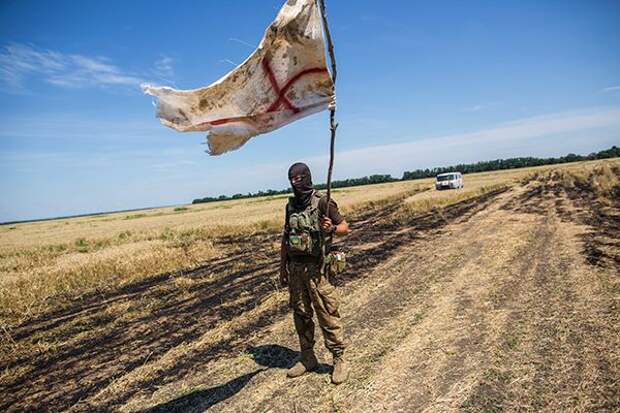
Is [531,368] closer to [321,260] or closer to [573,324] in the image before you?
[573,324]


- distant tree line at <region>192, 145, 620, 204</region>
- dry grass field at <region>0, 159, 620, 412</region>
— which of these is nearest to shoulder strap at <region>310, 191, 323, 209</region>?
dry grass field at <region>0, 159, 620, 412</region>

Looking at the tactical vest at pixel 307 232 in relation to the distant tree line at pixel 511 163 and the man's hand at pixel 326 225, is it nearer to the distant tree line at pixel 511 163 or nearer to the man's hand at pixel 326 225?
the man's hand at pixel 326 225

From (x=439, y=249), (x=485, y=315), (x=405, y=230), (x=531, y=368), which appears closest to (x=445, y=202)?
(x=405, y=230)

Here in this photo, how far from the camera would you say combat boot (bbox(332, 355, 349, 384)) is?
4344 mm

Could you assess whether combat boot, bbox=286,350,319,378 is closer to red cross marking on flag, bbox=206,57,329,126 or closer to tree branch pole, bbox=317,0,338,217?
tree branch pole, bbox=317,0,338,217

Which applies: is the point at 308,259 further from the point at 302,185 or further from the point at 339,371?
the point at 339,371

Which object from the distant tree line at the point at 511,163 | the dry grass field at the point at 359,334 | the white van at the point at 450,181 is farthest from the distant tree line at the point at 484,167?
the dry grass field at the point at 359,334

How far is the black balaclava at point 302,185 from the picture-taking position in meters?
4.25

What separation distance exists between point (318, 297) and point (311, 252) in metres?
0.52

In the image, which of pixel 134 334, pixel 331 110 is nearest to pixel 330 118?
pixel 331 110

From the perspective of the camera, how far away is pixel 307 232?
13.7 ft

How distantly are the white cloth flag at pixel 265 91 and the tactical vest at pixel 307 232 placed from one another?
3.15ft

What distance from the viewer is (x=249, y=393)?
14.3ft

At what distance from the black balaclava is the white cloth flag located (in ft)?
1.97
